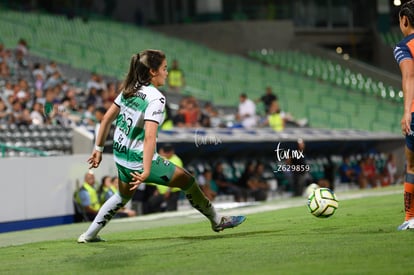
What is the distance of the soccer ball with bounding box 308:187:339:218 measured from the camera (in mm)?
12711

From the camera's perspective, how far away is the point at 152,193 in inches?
888

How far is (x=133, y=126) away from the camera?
11250 millimetres

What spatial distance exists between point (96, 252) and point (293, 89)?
99.0ft

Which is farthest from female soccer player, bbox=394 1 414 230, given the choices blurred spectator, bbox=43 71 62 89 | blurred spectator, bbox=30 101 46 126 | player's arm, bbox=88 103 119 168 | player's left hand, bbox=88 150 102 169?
blurred spectator, bbox=43 71 62 89

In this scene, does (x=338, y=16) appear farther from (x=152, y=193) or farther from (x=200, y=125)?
(x=152, y=193)

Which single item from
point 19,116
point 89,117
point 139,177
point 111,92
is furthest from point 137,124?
point 111,92

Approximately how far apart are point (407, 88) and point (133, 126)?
293cm

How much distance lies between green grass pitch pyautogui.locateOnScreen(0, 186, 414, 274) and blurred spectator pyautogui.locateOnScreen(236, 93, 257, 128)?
48.7ft

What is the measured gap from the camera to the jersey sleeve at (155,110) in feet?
36.0

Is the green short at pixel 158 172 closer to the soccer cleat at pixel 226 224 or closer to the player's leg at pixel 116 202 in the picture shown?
the player's leg at pixel 116 202

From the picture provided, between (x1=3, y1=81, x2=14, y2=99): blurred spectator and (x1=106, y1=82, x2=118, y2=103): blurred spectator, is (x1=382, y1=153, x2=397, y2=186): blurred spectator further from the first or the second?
(x1=3, y1=81, x2=14, y2=99): blurred spectator

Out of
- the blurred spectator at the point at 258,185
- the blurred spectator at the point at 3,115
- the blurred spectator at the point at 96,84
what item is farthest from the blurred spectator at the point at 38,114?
the blurred spectator at the point at 258,185

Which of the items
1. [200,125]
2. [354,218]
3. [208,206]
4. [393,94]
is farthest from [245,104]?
[208,206]

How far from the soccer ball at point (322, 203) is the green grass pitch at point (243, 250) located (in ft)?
0.61
